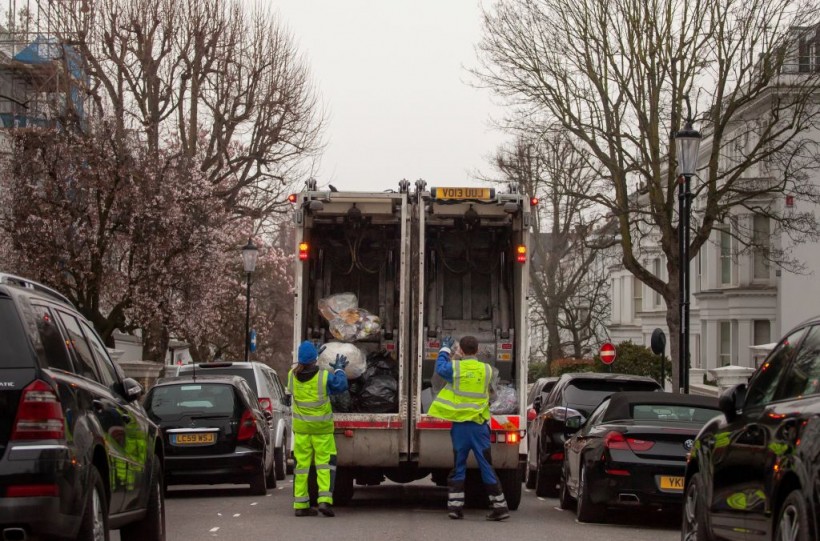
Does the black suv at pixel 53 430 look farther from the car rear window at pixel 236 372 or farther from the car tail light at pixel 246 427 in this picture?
the car rear window at pixel 236 372

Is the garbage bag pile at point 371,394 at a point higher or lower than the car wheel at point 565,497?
higher

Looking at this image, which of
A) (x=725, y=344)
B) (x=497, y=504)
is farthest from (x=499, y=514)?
(x=725, y=344)

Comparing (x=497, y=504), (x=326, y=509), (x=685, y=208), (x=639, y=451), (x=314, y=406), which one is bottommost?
(x=326, y=509)

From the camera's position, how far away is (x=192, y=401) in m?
17.2

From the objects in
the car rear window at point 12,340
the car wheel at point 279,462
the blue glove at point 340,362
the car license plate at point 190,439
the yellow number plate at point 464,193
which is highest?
the yellow number plate at point 464,193

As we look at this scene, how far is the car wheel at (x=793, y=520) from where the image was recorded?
→ 638 cm

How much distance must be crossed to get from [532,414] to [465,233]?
4.21 meters

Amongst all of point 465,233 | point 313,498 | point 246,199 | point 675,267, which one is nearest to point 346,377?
point 313,498

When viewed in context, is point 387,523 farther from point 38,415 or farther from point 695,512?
point 38,415

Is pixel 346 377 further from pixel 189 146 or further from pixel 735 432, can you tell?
pixel 189 146

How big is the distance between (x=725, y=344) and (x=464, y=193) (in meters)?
38.7

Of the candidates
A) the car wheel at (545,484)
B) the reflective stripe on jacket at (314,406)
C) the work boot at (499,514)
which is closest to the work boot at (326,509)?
the reflective stripe on jacket at (314,406)

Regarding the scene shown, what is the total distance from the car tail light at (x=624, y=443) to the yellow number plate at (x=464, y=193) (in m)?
Result: 3.14

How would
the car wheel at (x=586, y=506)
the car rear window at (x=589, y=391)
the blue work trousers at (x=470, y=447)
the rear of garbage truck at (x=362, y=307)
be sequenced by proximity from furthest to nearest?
the car rear window at (x=589, y=391) < the rear of garbage truck at (x=362, y=307) < the blue work trousers at (x=470, y=447) < the car wheel at (x=586, y=506)
